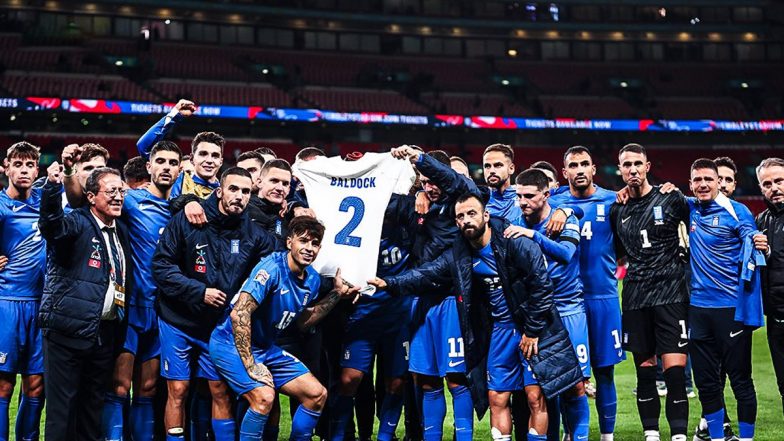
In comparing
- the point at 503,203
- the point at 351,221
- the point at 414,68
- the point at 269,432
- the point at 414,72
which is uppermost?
the point at 414,68

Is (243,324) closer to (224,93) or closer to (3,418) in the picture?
(3,418)

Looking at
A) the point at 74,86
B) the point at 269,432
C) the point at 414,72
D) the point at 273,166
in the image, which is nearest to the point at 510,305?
the point at 269,432

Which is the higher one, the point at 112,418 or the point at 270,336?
the point at 270,336

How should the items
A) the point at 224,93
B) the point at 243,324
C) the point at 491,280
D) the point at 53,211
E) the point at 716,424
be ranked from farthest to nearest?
the point at 224,93, the point at 716,424, the point at 491,280, the point at 243,324, the point at 53,211

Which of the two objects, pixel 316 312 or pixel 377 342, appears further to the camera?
pixel 377 342

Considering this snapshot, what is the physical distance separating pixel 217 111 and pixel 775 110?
83.1ft

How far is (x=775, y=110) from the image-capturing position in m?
40.0

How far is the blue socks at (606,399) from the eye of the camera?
707 centimetres

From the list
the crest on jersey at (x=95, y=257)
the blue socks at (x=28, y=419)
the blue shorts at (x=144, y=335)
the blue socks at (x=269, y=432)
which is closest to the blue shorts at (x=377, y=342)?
the blue socks at (x=269, y=432)

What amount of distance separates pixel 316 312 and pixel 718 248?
3.46 meters

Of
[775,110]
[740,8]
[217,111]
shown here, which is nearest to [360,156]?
[217,111]

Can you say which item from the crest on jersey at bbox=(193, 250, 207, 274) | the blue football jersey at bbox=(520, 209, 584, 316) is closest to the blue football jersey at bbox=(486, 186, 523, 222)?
the blue football jersey at bbox=(520, 209, 584, 316)

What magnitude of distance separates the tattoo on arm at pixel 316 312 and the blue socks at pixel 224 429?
87 cm

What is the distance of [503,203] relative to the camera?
7.29 meters
